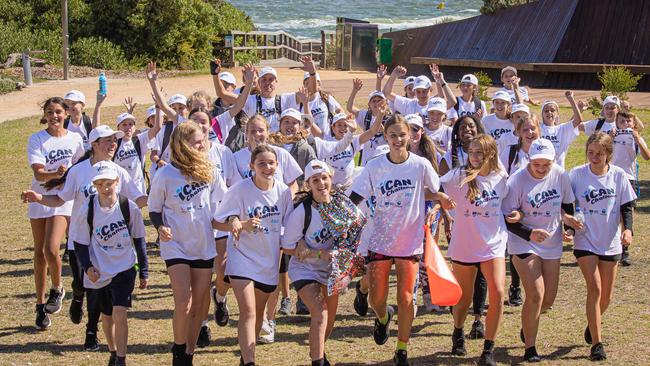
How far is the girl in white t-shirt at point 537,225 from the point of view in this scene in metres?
8.07

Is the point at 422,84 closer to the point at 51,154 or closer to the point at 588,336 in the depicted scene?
the point at 588,336

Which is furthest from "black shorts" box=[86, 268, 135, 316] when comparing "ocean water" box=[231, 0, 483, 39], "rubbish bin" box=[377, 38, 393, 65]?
"ocean water" box=[231, 0, 483, 39]

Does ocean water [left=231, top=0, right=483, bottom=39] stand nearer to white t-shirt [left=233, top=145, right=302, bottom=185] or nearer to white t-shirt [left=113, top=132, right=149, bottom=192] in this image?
white t-shirt [left=113, top=132, right=149, bottom=192]

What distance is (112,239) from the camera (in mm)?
7898

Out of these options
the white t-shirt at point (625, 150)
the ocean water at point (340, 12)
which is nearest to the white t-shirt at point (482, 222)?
the white t-shirt at point (625, 150)

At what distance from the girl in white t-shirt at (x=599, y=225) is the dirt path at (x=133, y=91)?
19.0 m

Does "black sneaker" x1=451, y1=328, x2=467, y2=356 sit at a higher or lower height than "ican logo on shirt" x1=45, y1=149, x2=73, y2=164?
lower

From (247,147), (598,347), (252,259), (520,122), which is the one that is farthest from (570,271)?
(252,259)

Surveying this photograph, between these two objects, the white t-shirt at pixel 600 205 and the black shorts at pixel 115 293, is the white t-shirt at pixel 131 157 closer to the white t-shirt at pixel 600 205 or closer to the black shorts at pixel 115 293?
the black shorts at pixel 115 293

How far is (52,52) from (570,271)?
91.3ft

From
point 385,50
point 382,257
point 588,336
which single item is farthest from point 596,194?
point 385,50

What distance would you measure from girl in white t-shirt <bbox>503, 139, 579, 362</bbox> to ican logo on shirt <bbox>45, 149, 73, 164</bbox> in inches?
170

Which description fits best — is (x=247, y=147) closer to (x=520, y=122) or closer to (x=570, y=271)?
(x=520, y=122)

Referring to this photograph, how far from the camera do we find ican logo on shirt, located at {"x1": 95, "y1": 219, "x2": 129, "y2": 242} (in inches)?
310
